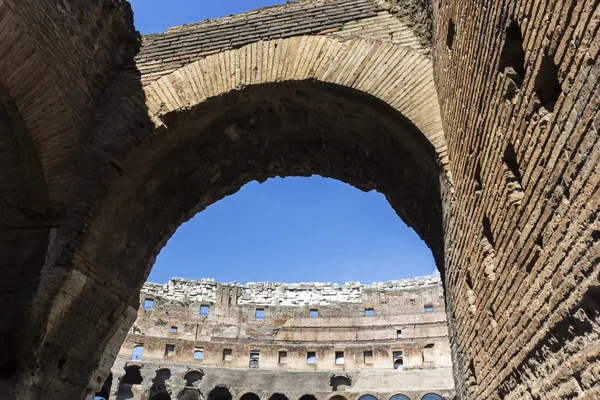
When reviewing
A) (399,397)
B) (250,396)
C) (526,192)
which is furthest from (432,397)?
(526,192)

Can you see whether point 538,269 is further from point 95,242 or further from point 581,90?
point 95,242

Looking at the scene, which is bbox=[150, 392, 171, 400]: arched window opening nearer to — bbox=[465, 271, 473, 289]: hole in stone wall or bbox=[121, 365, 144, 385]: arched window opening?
bbox=[121, 365, 144, 385]: arched window opening

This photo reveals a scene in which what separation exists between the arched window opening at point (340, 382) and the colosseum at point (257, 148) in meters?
24.5

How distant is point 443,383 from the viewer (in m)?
26.7

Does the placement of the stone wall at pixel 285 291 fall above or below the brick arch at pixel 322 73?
above

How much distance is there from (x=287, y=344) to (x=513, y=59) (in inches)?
1185

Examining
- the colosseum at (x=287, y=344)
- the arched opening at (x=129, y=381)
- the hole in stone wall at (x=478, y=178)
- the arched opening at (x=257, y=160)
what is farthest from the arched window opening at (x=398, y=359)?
the hole in stone wall at (x=478, y=178)

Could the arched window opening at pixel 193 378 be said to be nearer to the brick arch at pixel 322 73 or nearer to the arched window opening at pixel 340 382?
the arched window opening at pixel 340 382

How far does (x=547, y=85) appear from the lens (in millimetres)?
2312

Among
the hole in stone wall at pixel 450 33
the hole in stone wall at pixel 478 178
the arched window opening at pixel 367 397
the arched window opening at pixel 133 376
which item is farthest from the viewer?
the arched window opening at pixel 133 376

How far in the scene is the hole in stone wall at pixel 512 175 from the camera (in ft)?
8.95

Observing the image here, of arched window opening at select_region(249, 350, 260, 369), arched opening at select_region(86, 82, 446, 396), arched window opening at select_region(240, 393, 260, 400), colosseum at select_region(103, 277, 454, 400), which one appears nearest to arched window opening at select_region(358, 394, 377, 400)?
colosseum at select_region(103, 277, 454, 400)

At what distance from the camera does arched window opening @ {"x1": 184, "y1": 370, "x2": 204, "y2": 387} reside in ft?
92.1

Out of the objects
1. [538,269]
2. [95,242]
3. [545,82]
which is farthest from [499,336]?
[95,242]
